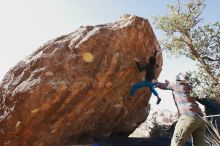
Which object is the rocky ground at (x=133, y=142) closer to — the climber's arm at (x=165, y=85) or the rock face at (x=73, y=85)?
the rock face at (x=73, y=85)

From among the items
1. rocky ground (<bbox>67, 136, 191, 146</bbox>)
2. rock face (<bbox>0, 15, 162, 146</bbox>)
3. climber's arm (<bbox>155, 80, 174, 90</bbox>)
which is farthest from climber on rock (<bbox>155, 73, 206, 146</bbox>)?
rocky ground (<bbox>67, 136, 191, 146</bbox>)

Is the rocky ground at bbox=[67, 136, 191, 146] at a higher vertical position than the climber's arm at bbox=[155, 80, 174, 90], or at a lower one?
lower

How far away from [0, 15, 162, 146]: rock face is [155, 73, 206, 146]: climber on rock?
134 inches

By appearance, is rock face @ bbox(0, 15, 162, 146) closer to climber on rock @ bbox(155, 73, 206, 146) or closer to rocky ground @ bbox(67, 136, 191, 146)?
rocky ground @ bbox(67, 136, 191, 146)

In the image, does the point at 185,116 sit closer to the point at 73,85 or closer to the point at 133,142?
the point at 73,85

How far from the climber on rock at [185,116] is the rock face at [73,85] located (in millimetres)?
3403

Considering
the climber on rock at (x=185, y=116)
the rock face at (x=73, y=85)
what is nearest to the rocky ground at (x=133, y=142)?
the rock face at (x=73, y=85)

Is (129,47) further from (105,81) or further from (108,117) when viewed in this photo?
(108,117)

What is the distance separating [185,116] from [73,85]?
452cm

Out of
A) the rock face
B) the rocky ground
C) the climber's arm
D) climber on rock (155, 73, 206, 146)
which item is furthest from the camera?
the rocky ground

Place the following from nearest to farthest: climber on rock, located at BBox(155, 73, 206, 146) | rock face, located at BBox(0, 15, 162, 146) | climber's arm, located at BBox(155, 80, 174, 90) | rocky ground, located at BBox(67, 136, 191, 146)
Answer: climber on rock, located at BBox(155, 73, 206, 146) → climber's arm, located at BBox(155, 80, 174, 90) → rock face, located at BBox(0, 15, 162, 146) → rocky ground, located at BBox(67, 136, 191, 146)

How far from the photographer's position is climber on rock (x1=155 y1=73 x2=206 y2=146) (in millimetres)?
7504

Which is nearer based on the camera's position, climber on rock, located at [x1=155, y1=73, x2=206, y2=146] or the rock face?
climber on rock, located at [x1=155, y1=73, x2=206, y2=146]

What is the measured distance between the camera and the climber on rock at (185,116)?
7504 mm
